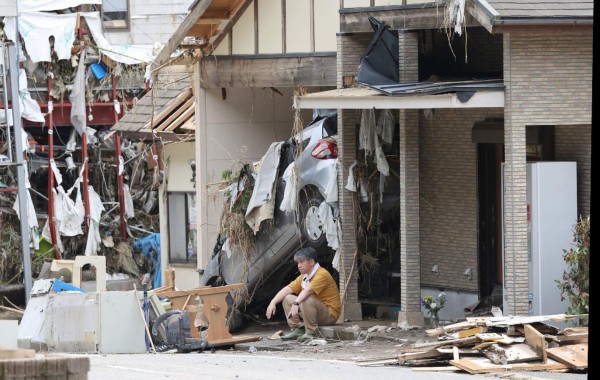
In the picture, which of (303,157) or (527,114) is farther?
(303,157)

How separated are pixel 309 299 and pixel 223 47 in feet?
19.7

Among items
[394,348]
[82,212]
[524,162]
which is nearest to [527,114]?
[524,162]

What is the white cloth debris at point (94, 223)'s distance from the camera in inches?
1346

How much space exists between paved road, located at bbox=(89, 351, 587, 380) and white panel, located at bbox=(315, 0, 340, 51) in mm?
6384

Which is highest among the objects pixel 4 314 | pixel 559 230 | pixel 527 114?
pixel 527 114

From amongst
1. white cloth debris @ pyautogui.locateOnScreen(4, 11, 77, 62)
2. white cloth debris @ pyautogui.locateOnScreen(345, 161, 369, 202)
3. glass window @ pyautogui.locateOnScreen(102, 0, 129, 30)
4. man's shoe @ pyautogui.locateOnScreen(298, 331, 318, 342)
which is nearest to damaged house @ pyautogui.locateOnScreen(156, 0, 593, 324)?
white cloth debris @ pyautogui.locateOnScreen(345, 161, 369, 202)

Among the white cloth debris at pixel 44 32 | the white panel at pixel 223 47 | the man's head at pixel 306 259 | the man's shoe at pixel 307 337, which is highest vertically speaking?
the white cloth debris at pixel 44 32

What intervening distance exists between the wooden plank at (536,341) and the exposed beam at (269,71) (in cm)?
776

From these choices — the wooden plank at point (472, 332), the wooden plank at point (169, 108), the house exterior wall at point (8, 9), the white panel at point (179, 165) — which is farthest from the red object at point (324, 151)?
the white panel at point (179, 165)

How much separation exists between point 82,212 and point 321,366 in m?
20.5

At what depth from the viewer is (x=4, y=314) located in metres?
25.6

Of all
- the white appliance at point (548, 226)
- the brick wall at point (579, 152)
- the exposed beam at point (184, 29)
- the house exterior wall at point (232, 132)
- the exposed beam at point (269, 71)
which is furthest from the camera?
the house exterior wall at point (232, 132)

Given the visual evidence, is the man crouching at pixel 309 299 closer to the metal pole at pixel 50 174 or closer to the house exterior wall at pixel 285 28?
the house exterior wall at pixel 285 28

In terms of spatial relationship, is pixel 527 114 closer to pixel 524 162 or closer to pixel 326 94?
pixel 524 162
